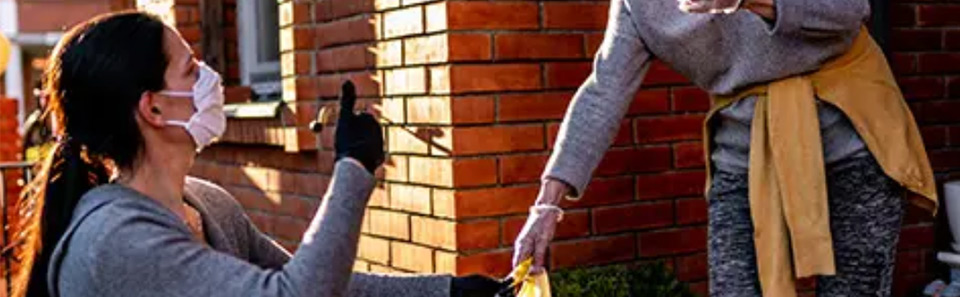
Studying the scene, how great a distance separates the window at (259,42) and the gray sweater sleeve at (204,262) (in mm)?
3227

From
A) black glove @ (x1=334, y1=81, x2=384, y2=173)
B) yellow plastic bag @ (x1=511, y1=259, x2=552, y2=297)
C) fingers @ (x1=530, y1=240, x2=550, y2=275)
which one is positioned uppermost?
black glove @ (x1=334, y1=81, x2=384, y2=173)

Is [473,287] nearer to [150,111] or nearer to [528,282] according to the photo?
[528,282]

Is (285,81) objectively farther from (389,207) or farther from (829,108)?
(829,108)

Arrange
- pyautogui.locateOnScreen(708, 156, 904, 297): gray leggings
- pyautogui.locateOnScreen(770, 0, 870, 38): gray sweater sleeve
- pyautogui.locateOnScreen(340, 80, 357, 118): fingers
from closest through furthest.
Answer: pyautogui.locateOnScreen(340, 80, 357, 118): fingers
pyautogui.locateOnScreen(770, 0, 870, 38): gray sweater sleeve
pyautogui.locateOnScreen(708, 156, 904, 297): gray leggings

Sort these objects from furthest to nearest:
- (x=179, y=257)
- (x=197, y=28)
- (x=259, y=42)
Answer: (x=197, y=28)
(x=259, y=42)
(x=179, y=257)

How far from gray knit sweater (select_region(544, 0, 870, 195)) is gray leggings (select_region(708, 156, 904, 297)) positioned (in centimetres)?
6

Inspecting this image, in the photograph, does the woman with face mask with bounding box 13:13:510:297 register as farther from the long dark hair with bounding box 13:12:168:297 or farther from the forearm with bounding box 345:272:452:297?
the forearm with bounding box 345:272:452:297

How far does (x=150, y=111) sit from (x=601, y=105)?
109 centimetres

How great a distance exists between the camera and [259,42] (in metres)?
5.47

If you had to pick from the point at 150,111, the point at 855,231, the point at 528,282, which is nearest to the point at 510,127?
the point at 528,282

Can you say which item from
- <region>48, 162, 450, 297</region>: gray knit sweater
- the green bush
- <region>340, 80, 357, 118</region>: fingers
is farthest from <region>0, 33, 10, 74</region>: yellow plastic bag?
<region>340, 80, 357, 118</region>: fingers

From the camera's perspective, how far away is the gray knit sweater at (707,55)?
8.54 ft

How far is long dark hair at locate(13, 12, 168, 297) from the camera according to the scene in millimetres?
2143

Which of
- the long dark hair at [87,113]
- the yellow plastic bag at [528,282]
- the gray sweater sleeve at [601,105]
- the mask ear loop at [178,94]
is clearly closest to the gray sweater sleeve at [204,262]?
the long dark hair at [87,113]
